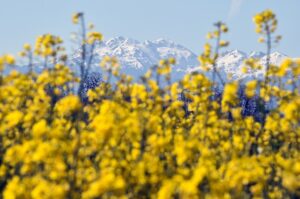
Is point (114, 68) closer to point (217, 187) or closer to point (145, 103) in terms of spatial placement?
point (145, 103)

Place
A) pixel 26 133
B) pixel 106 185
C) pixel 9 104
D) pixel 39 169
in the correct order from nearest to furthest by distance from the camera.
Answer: pixel 106 185
pixel 39 169
pixel 26 133
pixel 9 104

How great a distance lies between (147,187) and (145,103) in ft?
8.23

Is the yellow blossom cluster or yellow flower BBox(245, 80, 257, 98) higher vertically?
yellow flower BBox(245, 80, 257, 98)

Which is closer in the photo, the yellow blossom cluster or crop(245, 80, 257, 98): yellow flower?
the yellow blossom cluster

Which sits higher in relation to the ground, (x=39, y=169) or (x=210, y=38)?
(x=210, y=38)

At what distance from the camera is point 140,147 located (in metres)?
9.05

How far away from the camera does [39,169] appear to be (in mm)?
8164

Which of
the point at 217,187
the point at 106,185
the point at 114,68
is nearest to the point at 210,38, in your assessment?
the point at 114,68

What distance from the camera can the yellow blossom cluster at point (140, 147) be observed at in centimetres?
766

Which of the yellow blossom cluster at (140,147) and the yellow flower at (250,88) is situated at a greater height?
the yellow flower at (250,88)

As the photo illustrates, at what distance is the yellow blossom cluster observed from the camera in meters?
7.66

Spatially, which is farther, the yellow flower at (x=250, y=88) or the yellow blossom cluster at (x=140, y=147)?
the yellow flower at (x=250, y=88)

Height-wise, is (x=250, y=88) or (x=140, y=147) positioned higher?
(x=250, y=88)

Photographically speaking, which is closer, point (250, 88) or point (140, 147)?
point (140, 147)
